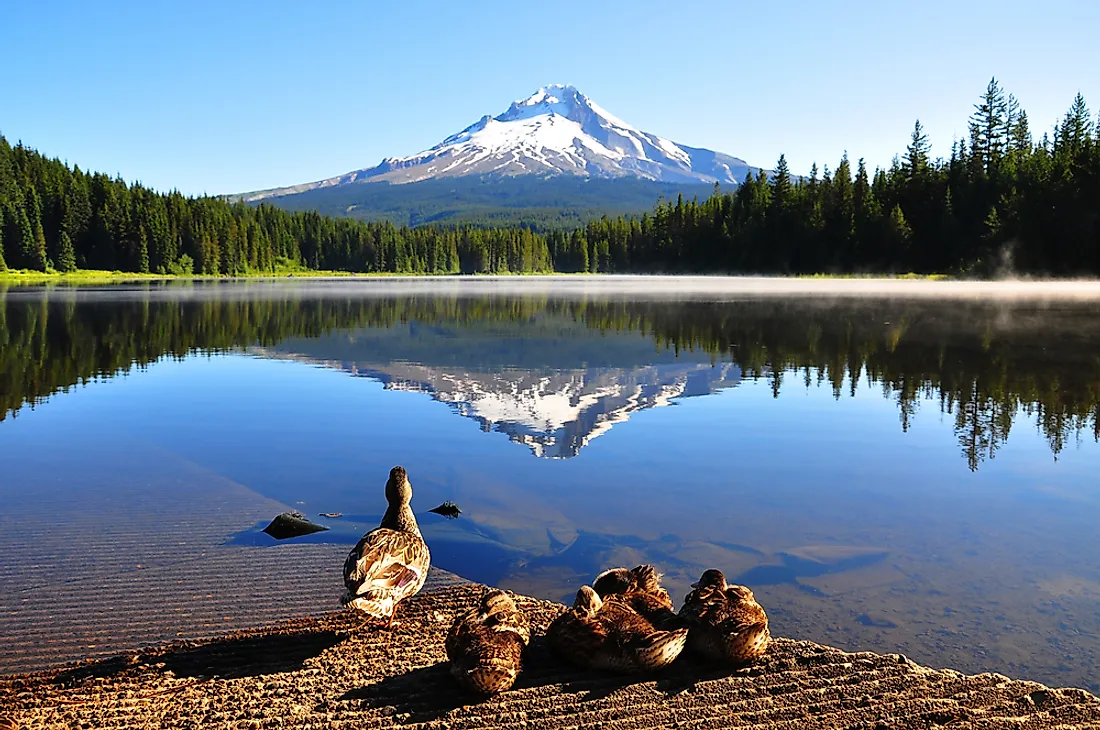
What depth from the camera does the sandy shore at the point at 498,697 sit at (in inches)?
200

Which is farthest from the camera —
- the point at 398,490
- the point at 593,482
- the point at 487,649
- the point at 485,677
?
the point at 593,482

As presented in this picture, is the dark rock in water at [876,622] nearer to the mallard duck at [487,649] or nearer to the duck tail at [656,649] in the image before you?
the duck tail at [656,649]


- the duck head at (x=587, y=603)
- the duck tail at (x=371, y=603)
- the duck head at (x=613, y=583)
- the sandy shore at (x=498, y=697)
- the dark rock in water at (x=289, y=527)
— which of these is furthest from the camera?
the dark rock in water at (x=289, y=527)

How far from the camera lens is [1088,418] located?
14.8 metres

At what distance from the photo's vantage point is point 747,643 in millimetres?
5691

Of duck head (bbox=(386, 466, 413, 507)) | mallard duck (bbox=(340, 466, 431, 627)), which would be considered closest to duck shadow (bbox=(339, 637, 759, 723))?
mallard duck (bbox=(340, 466, 431, 627))

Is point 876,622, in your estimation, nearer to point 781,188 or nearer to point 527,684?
point 527,684

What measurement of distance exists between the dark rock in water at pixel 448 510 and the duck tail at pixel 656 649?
4.47 meters

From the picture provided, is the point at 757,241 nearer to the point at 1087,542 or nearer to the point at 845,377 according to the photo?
the point at 845,377

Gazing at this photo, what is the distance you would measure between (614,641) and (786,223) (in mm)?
127643

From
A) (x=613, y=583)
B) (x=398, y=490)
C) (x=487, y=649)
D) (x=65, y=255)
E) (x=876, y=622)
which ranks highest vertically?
(x=65, y=255)

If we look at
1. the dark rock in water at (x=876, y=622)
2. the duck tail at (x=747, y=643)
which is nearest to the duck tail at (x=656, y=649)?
the duck tail at (x=747, y=643)

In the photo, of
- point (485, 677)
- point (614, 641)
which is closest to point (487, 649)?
point (485, 677)

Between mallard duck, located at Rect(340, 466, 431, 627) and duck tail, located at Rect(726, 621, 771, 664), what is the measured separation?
8.91 feet
